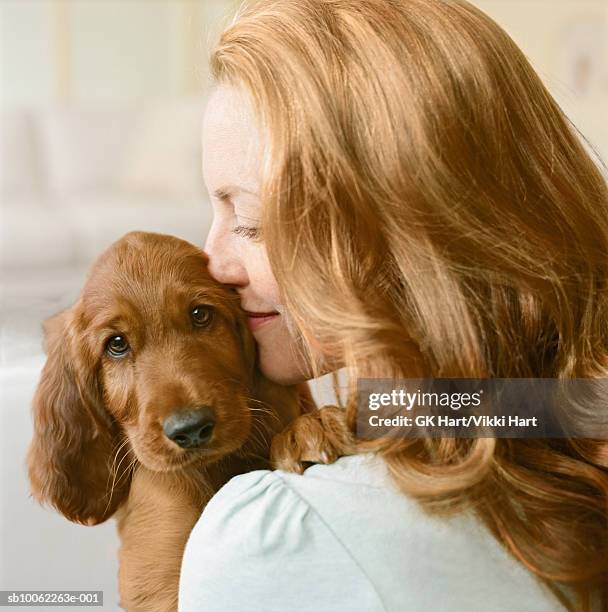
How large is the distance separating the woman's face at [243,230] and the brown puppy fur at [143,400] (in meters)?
0.02

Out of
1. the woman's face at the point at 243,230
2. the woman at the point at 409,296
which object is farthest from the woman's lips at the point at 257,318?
the woman at the point at 409,296

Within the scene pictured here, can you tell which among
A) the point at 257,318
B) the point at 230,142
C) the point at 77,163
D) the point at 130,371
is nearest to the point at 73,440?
the point at 130,371

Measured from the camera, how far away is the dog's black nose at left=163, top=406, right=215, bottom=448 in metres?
0.71

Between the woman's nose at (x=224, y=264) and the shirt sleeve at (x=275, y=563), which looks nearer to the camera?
the shirt sleeve at (x=275, y=563)

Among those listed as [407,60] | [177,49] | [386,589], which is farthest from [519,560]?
[177,49]

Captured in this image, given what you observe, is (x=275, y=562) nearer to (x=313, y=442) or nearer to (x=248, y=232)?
(x=313, y=442)

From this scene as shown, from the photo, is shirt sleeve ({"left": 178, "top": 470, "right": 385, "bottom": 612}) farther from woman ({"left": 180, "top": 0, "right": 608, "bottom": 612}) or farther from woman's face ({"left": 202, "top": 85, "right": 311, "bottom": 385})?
woman's face ({"left": 202, "top": 85, "right": 311, "bottom": 385})

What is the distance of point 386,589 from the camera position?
627 millimetres

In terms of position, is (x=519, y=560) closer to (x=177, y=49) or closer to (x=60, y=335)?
(x=60, y=335)

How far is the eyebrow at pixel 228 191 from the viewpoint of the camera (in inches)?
29.2

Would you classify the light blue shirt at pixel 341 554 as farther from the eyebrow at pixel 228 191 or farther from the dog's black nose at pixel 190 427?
the eyebrow at pixel 228 191

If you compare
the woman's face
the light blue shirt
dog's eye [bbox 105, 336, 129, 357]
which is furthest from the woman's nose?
the light blue shirt

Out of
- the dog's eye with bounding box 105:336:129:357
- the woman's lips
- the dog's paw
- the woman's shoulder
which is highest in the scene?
the woman's lips

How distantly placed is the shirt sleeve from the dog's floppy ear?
179 millimetres
